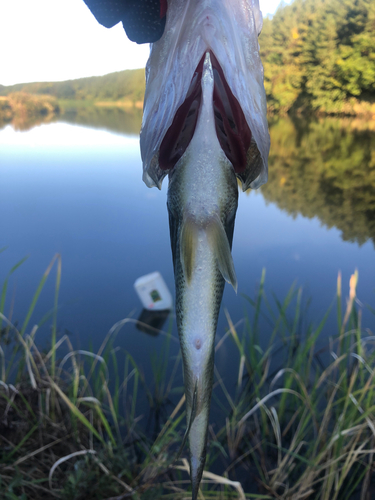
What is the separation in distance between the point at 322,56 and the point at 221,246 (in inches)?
1045

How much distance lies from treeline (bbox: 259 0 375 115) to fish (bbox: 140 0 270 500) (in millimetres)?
23275

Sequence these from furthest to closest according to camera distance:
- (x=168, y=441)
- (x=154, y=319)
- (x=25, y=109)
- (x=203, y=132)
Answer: (x=25, y=109)
(x=154, y=319)
(x=168, y=441)
(x=203, y=132)

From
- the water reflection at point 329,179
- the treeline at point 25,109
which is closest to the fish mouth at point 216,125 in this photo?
the water reflection at point 329,179

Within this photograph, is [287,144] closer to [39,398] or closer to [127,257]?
[127,257]

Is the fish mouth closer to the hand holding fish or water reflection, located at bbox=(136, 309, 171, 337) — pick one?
the hand holding fish

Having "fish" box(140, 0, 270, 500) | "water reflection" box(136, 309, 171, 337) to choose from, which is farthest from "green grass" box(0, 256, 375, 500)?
"water reflection" box(136, 309, 171, 337)

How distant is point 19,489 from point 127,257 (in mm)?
4298

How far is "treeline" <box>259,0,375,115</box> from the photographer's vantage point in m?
19.4

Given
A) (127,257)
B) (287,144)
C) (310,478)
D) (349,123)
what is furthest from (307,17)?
(310,478)

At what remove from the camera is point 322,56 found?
21.5 m

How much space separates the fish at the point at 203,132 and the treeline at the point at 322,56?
76.4 feet

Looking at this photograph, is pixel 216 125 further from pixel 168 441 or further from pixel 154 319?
pixel 154 319

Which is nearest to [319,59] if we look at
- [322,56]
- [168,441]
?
[322,56]

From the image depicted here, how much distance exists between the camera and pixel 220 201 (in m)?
0.41
